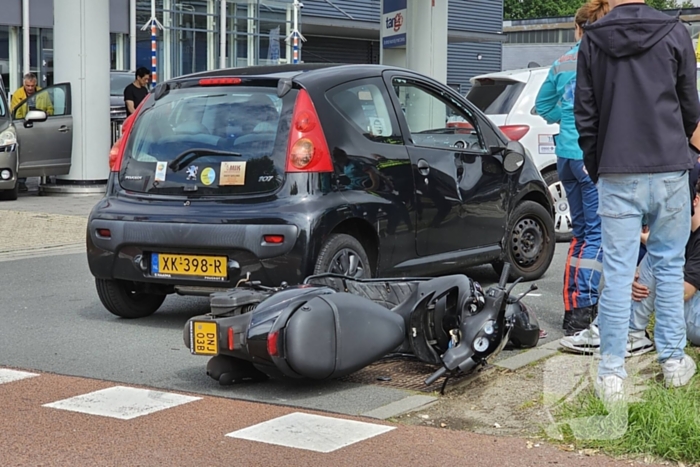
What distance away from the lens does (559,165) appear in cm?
715

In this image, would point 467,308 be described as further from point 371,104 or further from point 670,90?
point 371,104

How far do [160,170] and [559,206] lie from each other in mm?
5845

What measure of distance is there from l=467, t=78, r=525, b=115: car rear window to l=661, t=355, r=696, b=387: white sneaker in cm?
706

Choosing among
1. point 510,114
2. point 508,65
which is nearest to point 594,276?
point 510,114

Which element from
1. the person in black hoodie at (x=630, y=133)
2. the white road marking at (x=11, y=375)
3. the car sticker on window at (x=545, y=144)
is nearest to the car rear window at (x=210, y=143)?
the white road marking at (x=11, y=375)

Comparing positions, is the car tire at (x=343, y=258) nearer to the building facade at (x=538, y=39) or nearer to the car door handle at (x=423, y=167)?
the car door handle at (x=423, y=167)

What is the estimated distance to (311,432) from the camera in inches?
192

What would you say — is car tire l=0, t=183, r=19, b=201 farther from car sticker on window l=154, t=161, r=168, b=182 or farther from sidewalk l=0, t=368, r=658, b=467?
sidewalk l=0, t=368, r=658, b=467

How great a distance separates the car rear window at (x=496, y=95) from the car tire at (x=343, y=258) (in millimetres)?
5494

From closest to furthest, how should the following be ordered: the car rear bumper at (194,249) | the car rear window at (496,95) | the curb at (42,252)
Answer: the car rear bumper at (194,249) → the curb at (42,252) → the car rear window at (496,95)

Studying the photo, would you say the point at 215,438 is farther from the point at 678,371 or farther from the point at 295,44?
the point at 295,44

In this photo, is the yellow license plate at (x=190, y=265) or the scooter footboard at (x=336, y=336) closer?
the scooter footboard at (x=336, y=336)

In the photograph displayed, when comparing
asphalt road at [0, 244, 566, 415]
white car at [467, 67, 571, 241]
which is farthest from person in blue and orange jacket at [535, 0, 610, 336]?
white car at [467, 67, 571, 241]

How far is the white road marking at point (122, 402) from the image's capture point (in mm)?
5277
